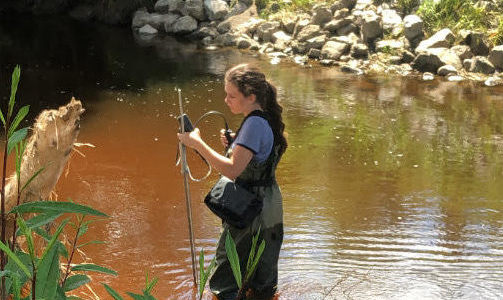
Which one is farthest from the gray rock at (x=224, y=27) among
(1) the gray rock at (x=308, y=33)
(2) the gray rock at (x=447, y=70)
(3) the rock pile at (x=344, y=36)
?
(2) the gray rock at (x=447, y=70)

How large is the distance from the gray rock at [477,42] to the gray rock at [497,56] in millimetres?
387

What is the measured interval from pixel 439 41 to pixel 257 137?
10471mm

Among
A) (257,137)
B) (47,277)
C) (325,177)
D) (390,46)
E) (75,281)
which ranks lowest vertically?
(325,177)

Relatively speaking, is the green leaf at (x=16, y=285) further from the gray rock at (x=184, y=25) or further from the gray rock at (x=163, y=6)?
the gray rock at (x=163, y=6)

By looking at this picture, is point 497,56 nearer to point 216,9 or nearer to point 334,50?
point 334,50

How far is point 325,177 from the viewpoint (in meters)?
6.82

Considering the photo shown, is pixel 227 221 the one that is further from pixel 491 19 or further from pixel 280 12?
pixel 280 12

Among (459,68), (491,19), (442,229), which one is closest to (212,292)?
(442,229)

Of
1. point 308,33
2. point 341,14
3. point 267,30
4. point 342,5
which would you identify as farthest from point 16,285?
point 342,5

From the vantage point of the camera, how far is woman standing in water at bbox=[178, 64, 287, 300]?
11.0ft

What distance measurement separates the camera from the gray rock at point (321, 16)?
14734mm

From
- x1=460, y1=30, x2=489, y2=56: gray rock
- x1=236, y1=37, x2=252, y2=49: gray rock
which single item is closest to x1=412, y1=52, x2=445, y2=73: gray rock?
x1=460, y1=30, x2=489, y2=56: gray rock

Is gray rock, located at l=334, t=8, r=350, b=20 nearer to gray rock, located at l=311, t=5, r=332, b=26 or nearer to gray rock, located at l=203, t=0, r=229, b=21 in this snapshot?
gray rock, located at l=311, t=5, r=332, b=26

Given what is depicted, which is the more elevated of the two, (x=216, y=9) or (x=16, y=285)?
(x=16, y=285)
